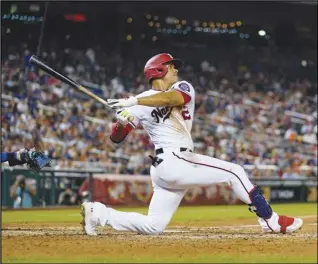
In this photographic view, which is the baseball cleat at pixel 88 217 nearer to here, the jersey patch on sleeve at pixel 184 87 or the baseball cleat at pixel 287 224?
the jersey patch on sleeve at pixel 184 87

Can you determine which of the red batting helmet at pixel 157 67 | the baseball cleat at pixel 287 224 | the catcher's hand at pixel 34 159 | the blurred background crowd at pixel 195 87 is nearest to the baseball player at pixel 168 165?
the red batting helmet at pixel 157 67

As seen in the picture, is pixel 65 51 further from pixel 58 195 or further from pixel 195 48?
pixel 58 195

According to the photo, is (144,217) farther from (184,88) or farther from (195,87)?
(195,87)

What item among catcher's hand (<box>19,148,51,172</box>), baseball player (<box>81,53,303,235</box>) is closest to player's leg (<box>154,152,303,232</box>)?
baseball player (<box>81,53,303,235</box>)

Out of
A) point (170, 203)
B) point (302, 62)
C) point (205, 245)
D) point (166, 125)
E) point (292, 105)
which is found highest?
point (302, 62)

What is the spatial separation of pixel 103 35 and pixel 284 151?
5.91m

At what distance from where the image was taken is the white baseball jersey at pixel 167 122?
5461 mm

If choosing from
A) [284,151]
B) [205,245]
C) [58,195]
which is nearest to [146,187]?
[58,195]

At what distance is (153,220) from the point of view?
215 inches

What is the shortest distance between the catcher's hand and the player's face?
4.90 ft

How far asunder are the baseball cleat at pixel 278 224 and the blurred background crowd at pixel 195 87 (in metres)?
6.53

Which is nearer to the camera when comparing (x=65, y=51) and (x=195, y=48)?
(x=65, y=51)

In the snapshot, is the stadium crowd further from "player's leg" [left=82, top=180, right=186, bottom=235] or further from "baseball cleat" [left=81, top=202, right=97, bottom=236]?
"player's leg" [left=82, top=180, right=186, bottom=235]

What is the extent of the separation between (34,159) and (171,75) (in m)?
1.58
